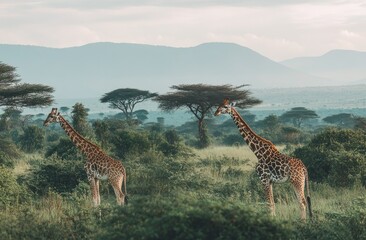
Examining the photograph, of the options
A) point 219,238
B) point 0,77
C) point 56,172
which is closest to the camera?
point 219,238

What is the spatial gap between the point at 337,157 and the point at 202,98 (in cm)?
1908

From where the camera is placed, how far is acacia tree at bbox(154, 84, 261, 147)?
3550 cm

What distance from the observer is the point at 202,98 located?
3566 centimetres

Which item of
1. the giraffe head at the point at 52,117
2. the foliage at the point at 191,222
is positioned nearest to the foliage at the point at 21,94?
the giraffe head at the point at 52,117

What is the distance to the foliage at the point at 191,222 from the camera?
7918 mm

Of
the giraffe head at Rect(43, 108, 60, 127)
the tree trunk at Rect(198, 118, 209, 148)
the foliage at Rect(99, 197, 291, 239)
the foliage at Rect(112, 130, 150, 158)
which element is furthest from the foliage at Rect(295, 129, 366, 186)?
the tree trunk at Rect(198, 118, 209, 148)

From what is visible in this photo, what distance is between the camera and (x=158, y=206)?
8.38 m

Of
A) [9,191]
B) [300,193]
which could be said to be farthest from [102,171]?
[300,193]

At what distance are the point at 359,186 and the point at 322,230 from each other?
6197mm

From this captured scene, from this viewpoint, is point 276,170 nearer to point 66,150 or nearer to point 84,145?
point 84,145

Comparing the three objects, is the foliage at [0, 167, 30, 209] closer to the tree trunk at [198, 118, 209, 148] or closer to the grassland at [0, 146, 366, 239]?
the grassland at [0, 146, 366, 239]

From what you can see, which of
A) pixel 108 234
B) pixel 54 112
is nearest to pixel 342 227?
pixel 108 234

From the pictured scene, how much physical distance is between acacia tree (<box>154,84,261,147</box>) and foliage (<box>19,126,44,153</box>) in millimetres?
6702

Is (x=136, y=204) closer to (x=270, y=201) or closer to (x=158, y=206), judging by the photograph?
(x=158, y=206)
